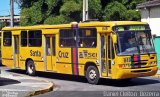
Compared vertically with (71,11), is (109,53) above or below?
below

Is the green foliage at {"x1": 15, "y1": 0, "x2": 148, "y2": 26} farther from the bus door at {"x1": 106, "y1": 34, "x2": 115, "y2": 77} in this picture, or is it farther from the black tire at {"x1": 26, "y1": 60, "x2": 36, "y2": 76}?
the bus door at {"x1": 106, "y1": 34, "x2": 115, "y2": 77}

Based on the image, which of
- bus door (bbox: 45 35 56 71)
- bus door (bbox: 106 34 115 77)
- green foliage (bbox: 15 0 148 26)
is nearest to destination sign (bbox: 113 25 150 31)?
bus door (bbox: 106 34 115 77)

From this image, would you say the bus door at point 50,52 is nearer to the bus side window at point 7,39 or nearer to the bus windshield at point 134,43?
the bus side window at point 7,39

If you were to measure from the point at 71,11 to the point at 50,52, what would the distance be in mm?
16394

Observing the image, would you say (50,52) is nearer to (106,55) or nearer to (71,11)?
(106,55)

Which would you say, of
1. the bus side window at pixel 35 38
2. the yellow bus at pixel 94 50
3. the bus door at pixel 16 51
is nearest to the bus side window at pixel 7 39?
the bus door at pixel 16 51

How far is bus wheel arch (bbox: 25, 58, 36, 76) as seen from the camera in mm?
24597

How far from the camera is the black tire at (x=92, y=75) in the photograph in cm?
1970

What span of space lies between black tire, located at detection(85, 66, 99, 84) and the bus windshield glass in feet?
5.70

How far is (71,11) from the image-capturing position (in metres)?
39.0

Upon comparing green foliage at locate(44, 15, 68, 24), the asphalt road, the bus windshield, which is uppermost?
green foliage at locate(44, 15, 68, 24)

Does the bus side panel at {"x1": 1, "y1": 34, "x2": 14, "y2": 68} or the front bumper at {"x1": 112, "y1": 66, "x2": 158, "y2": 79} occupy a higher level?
the bus side panel at {"x1": 1, "y1": 34, "x2": 14, "y2": 68}

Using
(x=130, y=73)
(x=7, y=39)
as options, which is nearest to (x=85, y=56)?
(x=130, y=73)

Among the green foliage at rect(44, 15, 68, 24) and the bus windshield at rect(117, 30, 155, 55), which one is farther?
the green foliage at rect(44, 15, 68, 24)
